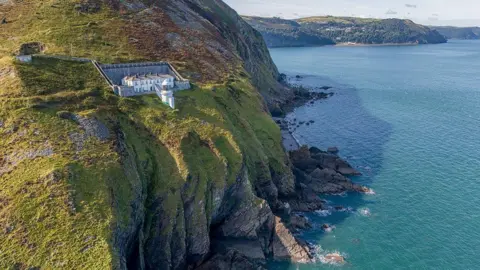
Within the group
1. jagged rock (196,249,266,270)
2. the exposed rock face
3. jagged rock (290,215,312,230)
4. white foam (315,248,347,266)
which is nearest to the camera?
jagged rock (196,249,266,270)

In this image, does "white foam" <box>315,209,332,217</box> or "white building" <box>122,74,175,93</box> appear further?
"white building" <box>122,74,175,93</box>

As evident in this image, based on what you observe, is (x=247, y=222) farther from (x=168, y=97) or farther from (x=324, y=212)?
(x=168, y=97)

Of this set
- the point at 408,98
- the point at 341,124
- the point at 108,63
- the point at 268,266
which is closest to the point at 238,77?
the point at 108,63

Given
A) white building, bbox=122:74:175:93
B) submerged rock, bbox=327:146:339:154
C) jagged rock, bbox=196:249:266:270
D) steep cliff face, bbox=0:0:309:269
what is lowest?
jagged rock, bbox=196:249:266:270

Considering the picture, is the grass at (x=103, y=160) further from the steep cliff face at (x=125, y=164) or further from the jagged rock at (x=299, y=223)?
the jagged rock at (x=299, y=223)

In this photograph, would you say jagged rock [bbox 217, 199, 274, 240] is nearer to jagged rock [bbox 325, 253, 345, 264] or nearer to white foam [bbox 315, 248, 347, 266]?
white foam [bbox 315, 248, 347, 266]

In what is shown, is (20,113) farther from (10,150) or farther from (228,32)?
(228,32)

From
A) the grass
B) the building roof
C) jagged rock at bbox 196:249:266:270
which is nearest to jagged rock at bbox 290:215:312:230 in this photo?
the grass
